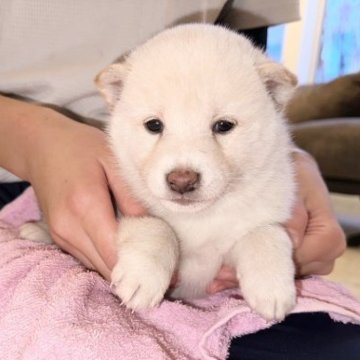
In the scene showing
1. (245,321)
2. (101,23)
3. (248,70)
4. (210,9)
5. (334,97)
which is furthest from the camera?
(334,97)

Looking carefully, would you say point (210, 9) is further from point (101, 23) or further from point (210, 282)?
point (210, 282)

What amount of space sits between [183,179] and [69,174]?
300mm

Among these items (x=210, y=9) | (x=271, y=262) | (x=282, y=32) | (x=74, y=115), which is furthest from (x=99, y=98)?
(x=282, y=32)

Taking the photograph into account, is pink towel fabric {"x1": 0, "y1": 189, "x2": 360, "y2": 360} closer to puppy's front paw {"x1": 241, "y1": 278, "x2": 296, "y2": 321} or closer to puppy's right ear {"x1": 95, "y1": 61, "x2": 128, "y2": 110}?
puppy's front paw {"x1": 241, "y1": 278, "x2": 296, "y2": 321}

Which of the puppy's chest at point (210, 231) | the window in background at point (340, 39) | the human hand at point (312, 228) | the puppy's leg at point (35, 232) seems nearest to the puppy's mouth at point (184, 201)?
the puppy's chest at point (210, 231)

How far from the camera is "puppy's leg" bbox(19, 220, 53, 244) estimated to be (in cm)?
126

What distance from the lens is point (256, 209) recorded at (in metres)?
1.19

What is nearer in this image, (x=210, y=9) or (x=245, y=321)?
(x=245, y=321)

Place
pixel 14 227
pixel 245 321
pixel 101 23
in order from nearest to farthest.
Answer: pixel 245 321 → pixel 14 227 → pixel 101 23

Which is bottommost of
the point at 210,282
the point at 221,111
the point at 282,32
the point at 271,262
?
the point at 282,32

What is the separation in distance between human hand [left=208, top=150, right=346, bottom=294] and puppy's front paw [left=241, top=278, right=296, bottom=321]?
160 mm

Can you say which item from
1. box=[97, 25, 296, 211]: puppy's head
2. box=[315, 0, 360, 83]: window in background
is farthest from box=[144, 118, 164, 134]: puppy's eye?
box=[315, 0, 360, 83]: window in background

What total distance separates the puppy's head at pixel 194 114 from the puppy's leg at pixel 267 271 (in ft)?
0.43

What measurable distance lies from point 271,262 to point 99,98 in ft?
2.39
